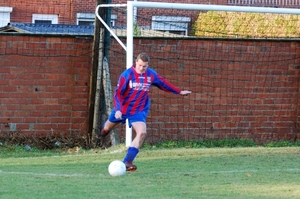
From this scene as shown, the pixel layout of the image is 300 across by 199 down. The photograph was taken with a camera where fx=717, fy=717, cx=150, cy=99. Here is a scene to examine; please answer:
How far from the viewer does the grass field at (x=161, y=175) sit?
7457 mm

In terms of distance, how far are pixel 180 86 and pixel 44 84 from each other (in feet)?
8.37

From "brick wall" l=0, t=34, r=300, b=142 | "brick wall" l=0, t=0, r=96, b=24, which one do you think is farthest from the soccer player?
"brick wall" l=0, t=0, r=96, b=24

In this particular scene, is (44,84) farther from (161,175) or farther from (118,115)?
(161,175)

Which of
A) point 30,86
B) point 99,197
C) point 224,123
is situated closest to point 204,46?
point 224,123

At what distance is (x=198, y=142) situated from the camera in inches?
530

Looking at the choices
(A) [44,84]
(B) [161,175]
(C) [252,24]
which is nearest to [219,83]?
(A) [44,84]

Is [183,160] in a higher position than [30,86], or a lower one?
lower

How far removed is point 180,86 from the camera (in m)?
13.5

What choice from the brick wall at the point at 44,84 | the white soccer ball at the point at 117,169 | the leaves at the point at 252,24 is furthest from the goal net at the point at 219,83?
the white soccer ball at the point at 117,169

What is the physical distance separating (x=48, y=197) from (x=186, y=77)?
6782mm

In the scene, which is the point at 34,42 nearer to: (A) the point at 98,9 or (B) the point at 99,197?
(A) the point at 98,9

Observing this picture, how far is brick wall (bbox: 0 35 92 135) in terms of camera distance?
41.4 ft

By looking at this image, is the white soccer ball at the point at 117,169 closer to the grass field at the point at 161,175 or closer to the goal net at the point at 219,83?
the grass field at the point at 161,175

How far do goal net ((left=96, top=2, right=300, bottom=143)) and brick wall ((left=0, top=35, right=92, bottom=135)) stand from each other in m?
0.65
